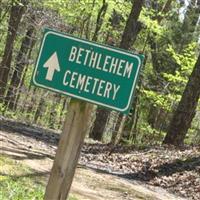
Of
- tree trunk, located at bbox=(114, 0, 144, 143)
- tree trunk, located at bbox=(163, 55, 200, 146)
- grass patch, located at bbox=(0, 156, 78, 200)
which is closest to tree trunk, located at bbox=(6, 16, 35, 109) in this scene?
tree trunk, located at bbox=(114, 0, 144, 143)

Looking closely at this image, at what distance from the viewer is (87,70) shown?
3256 millimetres

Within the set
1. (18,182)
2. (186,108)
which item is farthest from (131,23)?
(18,182)

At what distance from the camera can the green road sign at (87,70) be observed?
126 inches

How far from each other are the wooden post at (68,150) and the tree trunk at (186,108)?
10.8 metres

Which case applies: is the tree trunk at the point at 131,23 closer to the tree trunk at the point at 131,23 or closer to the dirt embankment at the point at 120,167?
the tree trunk at the point at 131,23

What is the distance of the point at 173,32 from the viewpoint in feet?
90.7

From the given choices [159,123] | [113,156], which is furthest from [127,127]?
[113,156]

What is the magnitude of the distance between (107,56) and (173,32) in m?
24.9

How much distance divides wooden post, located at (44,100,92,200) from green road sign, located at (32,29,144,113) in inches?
Answer: 6.6

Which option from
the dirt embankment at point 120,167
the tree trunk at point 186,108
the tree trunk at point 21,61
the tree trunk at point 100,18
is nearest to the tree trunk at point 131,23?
the tree trunk at point 186,108

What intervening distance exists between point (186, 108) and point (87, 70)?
11161 mm

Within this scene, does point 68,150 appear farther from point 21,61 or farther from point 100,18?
point 100,18

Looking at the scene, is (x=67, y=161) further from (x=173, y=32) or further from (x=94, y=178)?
(x=173, y=32)

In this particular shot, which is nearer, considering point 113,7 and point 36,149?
point 36,149
